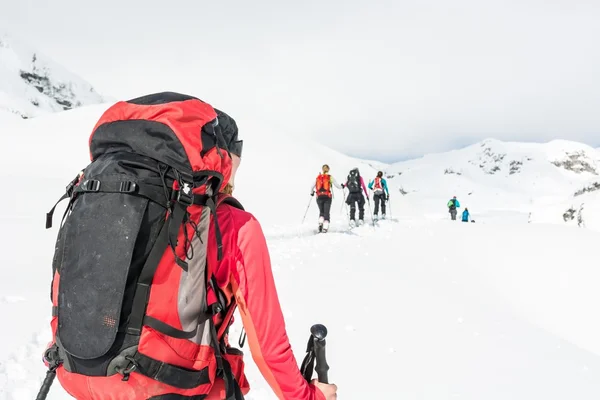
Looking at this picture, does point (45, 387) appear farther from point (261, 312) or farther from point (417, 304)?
point (417, 304)

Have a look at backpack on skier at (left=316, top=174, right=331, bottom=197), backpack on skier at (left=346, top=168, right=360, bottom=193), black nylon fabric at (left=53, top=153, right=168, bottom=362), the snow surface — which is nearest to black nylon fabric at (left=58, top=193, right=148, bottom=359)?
black nylon fabric at (left=53, top=153, right=168, bottom=362)

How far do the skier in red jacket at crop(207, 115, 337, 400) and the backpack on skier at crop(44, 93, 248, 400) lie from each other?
73mm

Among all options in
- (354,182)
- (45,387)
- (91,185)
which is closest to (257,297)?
(91,185)

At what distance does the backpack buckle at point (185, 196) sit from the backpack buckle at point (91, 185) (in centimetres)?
31

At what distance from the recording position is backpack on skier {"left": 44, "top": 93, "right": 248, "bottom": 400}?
1396mm

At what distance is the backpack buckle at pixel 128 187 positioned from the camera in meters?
1.44

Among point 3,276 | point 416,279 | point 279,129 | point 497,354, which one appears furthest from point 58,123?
point 497,354

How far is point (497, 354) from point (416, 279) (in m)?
3.41

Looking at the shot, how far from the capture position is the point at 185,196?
1508 mm

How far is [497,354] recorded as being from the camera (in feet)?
16.8

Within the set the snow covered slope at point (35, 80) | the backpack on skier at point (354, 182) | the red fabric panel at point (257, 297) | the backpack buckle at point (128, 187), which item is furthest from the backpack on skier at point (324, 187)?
the snow covered slope at point (35, 80)

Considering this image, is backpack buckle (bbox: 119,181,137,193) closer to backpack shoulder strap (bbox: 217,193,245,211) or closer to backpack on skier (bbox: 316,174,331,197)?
backpack shoulder strap (bbox: 217,193,245,211)

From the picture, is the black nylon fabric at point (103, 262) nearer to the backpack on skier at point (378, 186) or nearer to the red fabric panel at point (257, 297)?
the red fabric panel at point (257, 297)

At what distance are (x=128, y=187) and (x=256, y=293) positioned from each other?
649 mm
